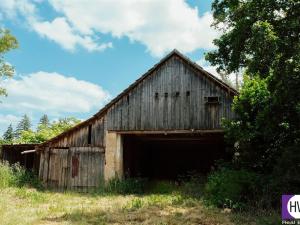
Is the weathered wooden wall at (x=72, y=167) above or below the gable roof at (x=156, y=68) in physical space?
below

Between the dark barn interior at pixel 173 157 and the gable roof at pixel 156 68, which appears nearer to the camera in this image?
the gable roof at pixel 156 68

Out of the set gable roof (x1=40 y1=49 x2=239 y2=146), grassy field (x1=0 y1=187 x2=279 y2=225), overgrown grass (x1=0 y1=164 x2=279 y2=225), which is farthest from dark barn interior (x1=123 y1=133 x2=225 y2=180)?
grassy field (x1=0 y1=187 x2=279 y2=225)

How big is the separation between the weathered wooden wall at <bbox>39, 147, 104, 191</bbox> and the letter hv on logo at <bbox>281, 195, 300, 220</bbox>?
12399mm

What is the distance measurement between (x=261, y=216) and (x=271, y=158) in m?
4.28

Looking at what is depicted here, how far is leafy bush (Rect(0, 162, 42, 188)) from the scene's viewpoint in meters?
22.2

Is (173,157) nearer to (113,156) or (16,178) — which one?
(113,156)

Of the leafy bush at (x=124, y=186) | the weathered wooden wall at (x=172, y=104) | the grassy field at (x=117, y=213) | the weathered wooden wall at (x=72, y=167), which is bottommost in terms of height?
the grassy field at (x=117, y=213)

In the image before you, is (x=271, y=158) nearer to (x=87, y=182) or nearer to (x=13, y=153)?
(x=87, y=182)

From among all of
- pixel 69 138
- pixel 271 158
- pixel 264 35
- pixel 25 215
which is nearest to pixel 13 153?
pixel 69 138

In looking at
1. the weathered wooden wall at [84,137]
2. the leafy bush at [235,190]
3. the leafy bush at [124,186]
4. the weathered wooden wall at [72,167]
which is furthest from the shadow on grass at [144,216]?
the weathered wooden wall at [84,137]

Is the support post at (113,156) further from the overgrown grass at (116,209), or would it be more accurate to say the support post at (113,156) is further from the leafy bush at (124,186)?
the overgrown grass at (116,209)

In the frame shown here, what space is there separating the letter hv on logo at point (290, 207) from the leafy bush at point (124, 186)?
10032 millimetres

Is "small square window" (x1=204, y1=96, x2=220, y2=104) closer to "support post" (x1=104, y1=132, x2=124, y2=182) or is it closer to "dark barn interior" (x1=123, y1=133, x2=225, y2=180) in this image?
"support post" (x1=104, y1=132, x2=124, y2=182)

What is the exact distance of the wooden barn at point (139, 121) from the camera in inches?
850
